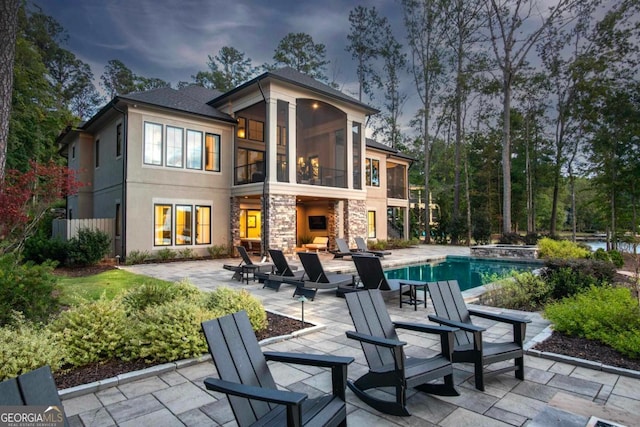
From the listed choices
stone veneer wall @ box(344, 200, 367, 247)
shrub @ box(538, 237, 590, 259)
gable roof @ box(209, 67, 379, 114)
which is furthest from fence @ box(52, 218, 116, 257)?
shrub @ box(538, 237, 590, 259)

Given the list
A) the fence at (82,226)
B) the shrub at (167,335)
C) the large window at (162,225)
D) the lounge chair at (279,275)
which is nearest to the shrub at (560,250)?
the lounge chair at (279,275)

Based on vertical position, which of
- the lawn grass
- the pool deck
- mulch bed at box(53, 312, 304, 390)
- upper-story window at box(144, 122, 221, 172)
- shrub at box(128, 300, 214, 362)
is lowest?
the pool deck

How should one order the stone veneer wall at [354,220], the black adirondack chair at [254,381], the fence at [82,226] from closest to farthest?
1. the black adirondack chair at [254,381]
2. the fence at [82,226]
3. the stone veneer wall at [354,220]

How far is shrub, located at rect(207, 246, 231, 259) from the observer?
574 inches

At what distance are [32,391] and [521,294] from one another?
715 cm

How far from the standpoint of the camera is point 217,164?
15.3 metres

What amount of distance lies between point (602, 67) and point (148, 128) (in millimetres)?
22157

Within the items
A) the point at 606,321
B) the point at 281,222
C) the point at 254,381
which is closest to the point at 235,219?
the point at 281,222

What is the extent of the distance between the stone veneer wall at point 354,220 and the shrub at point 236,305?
1205cm

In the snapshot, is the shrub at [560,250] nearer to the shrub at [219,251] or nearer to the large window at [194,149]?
the shrub at [219,251]

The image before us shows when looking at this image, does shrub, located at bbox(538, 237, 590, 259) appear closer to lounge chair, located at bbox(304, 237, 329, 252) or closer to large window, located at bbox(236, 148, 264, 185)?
lounge chair, located at bbox(304, 237, 329, 252)

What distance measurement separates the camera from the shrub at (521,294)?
6.37 metres

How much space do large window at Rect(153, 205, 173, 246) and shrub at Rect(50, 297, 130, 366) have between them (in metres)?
10.1

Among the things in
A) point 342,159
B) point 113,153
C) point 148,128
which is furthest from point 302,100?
point 113,153
